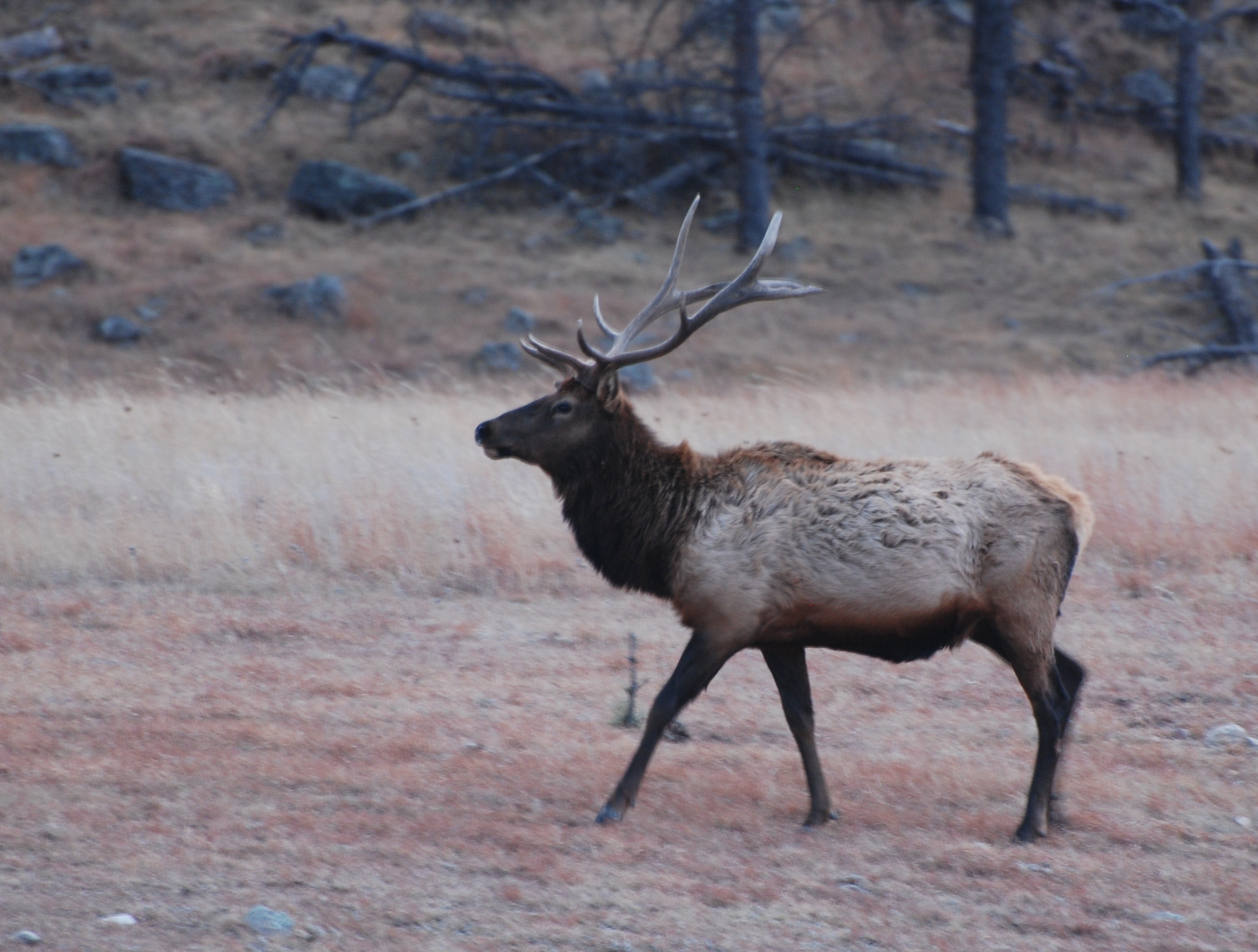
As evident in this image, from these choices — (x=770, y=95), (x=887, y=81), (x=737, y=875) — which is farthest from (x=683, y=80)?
(x=737, y=875)

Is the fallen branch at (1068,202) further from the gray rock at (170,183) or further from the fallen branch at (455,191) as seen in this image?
the gray rock at (170,183)

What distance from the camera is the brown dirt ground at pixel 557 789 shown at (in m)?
4.34

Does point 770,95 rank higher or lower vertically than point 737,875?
higher

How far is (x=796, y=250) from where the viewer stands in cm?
2523

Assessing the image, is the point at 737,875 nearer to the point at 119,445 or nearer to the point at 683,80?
the point at 119,445

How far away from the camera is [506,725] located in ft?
20.9

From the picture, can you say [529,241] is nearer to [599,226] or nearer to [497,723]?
[599,226]

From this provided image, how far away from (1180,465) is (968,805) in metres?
6.56

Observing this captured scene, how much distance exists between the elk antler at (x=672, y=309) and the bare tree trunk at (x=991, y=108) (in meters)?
19.7

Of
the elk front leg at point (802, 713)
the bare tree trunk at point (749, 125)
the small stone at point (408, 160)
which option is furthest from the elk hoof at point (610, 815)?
the small stone at point (408, 160)

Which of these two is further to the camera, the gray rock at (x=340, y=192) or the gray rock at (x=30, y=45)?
the gray rock at (x=30, y=45)

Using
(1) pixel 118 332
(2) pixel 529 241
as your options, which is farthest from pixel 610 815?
(2) pixel 529 241

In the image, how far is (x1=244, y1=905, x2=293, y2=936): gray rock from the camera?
4.04m

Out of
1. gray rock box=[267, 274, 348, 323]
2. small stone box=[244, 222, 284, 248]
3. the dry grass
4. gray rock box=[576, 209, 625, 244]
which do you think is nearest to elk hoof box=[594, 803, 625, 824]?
the dry grass
